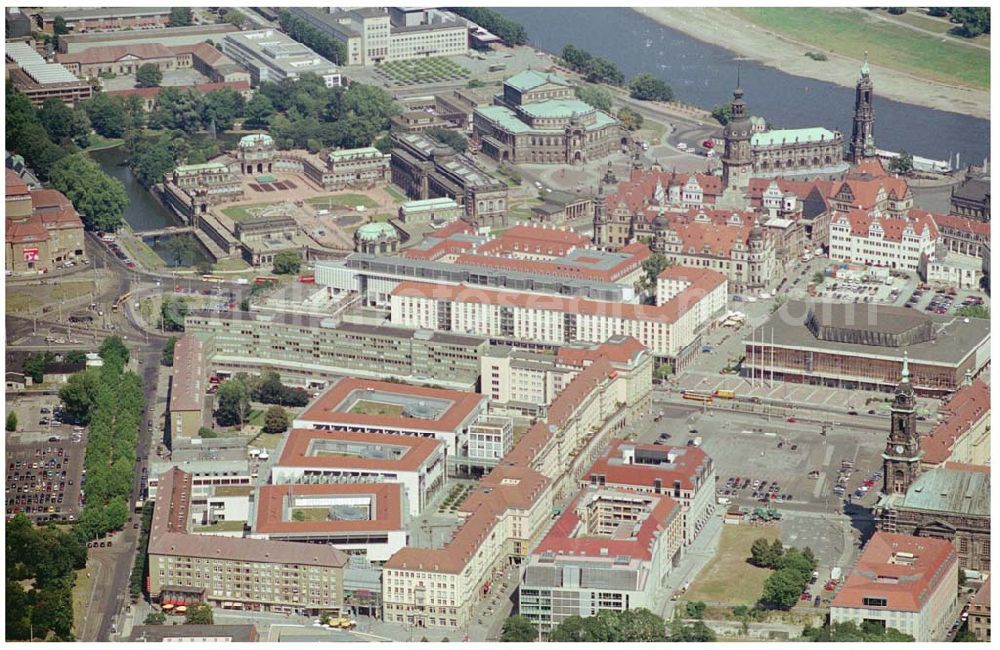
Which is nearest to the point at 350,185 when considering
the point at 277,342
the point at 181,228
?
the point at 181,228

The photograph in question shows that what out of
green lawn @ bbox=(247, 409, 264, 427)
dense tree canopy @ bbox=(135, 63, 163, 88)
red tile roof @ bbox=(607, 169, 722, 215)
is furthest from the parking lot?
dense tree canopy @ bbox=(135, 63, 163, 88)

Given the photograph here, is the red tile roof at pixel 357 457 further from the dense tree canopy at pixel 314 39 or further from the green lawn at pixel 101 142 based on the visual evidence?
the dense tree canopy at pixel 314 39

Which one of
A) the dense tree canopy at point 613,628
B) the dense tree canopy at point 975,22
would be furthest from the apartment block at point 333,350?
the dense tree canopy at point 975,22

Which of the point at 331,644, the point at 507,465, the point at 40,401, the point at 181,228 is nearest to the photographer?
the point at 331,644

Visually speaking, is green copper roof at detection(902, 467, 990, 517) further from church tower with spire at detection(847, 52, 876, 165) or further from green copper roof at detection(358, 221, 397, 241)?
church tower with spire at detection(847, 52, 876, 165)

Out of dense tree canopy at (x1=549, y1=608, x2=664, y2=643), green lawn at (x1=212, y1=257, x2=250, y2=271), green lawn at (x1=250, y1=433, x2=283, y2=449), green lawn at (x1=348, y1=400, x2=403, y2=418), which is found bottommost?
green lawn at (x1=212, y1=257, x2=250, y2=271)

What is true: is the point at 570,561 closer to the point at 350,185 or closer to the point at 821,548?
the point at 821,548

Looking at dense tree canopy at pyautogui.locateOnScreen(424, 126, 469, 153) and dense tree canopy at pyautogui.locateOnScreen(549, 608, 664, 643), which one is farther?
dense tree canopy at pyautogui.locateOnScreen(424, 126, 469, 153)
